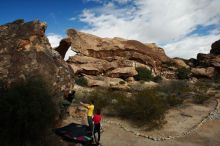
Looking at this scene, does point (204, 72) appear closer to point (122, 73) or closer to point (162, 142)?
point (122, 73)

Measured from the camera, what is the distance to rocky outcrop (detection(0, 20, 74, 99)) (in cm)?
1250

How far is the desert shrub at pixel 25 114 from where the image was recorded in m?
10.8

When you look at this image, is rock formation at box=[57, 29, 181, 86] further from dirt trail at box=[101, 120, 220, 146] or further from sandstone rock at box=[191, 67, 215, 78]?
dirt trail at box=[101, 120, 220, 146]

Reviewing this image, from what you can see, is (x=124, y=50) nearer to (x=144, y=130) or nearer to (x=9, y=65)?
(x=144, y=130)

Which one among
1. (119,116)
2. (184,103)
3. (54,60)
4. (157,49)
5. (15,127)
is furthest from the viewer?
(157,49)

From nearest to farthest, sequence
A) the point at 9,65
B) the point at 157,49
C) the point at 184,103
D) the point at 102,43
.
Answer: the point at 9,65 < the point at 184,103 < the point at 102,43 < the point at 157,49

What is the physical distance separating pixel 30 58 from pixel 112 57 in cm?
3347

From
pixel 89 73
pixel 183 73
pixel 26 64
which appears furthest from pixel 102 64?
pixel 26 64

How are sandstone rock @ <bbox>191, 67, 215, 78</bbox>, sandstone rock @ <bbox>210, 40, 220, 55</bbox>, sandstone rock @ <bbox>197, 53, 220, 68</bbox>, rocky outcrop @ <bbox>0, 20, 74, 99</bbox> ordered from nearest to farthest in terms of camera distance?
rocky outcrop @ <bbox>0, 20, 74, 99</bbox> < sandstone rock @ <bbox>191, 67, 215, 78</bbox> < sandstone rock @ <bbox>197, 53, 220, 68</bbox> < sandstone rock @ <bbox>210, 40, 220, 55</bbox>

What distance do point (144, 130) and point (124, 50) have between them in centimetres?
3187

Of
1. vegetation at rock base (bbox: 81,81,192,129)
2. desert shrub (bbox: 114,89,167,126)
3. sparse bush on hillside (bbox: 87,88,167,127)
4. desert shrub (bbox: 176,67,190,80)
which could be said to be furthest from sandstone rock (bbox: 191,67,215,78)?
desert shrub (bbox: 114,89,167,126)

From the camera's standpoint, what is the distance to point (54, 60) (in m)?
Answer: 14.2

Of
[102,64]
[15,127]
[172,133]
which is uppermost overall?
[102,64]

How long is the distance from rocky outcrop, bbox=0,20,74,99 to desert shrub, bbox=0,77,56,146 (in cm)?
107
